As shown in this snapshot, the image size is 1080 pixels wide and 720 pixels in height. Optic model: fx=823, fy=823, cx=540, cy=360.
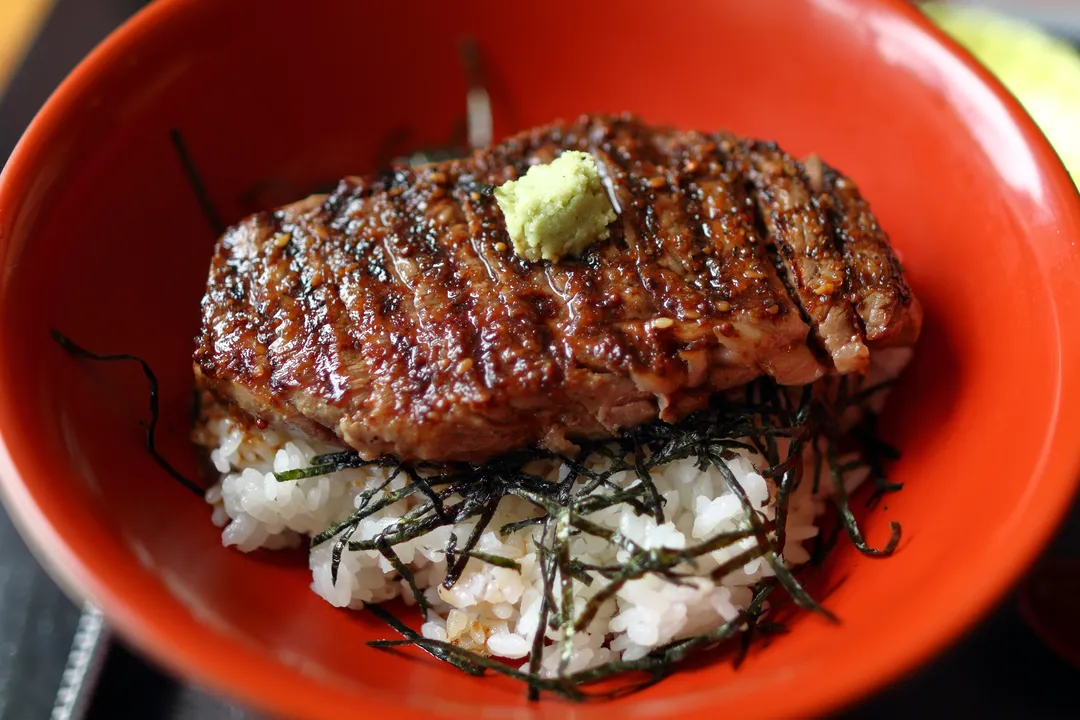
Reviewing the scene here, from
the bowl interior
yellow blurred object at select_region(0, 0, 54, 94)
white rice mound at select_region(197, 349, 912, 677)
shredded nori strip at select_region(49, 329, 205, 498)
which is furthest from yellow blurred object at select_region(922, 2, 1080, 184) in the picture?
yellow blurred object at select_region(0, 0, 54, 94)

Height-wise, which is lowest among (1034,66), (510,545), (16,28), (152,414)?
(510,545)

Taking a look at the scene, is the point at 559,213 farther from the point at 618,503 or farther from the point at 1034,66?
the point at 1034,66

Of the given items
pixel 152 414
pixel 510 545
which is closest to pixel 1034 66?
pixel 510 545

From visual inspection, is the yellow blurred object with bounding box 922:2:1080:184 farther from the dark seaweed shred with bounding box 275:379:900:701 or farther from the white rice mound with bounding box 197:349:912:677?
the white rice mound with bounding box 197:349:912:677

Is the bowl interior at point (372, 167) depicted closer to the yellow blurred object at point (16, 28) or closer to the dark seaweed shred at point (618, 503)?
the dark seaweed shred at point (618, 503)

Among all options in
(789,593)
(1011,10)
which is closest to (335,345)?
(789,593)

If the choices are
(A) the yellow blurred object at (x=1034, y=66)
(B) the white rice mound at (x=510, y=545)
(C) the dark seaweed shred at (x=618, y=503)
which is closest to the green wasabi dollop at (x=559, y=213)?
(C) the dark seaweed shred at (x=618, y=503)
